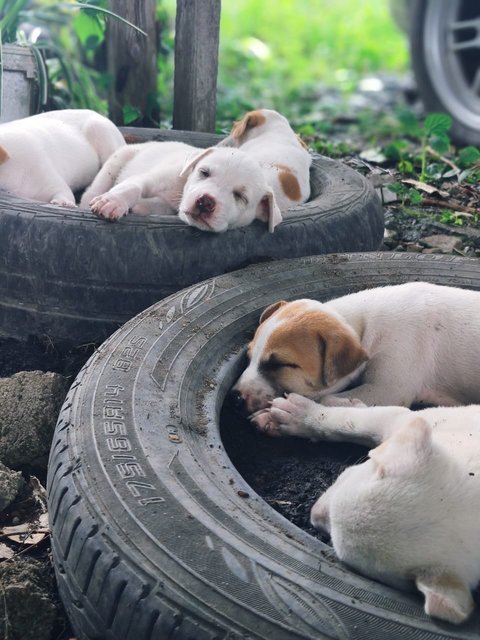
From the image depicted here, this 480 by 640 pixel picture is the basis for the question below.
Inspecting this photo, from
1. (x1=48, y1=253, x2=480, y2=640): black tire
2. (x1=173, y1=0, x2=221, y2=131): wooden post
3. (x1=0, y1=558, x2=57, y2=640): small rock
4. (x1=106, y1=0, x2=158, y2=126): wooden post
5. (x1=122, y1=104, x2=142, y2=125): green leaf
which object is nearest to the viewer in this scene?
(x1=48, y1=253, x2=480, y2=640): black tire

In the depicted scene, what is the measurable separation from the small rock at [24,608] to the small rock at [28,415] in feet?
2.38

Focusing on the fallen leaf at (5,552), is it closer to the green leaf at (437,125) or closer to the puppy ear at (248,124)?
the puppy ear at (248,124)

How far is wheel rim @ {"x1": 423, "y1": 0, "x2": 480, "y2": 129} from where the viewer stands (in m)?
7.73

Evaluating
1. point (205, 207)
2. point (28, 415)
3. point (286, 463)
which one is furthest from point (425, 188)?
point (28, 415)

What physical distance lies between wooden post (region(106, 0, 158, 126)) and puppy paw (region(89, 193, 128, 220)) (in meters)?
2.86

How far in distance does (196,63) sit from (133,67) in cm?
86

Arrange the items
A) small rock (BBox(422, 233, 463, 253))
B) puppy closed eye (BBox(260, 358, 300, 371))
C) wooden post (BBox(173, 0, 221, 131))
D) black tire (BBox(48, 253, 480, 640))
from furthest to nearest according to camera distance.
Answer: wooden post (BBox(173, 0, 221, 131)) → small rock (BBox(422, 233, 463, 253)) → puppy closed eye (BBox(260, 358, 300, 371)) → black tire (BBox(48, 253, 480, 640))

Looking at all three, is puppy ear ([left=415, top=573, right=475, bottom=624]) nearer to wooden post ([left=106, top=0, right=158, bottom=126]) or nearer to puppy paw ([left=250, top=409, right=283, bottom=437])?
puppy paw ([left=250, top=409, right=283, bottom=437])

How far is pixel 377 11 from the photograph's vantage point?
14703 millimetres

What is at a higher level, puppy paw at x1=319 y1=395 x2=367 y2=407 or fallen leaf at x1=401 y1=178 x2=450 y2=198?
fallen leaf at x1=401 y1=178 x2=450 y2=198

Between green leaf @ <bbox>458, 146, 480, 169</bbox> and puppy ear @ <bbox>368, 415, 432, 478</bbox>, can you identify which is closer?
puppy ear @ <bbox>368, 415, 432, 478</bbox>

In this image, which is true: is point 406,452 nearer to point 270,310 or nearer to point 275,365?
point 275,365

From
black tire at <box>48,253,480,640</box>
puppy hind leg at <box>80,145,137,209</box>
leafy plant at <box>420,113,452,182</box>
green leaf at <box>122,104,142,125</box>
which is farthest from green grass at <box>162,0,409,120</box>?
black tire at <box>48,253,480,640</box>

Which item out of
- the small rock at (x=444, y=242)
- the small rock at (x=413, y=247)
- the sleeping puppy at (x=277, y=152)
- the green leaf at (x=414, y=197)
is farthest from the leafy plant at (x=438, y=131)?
the sleeping puppy at (x=277, y=152)
